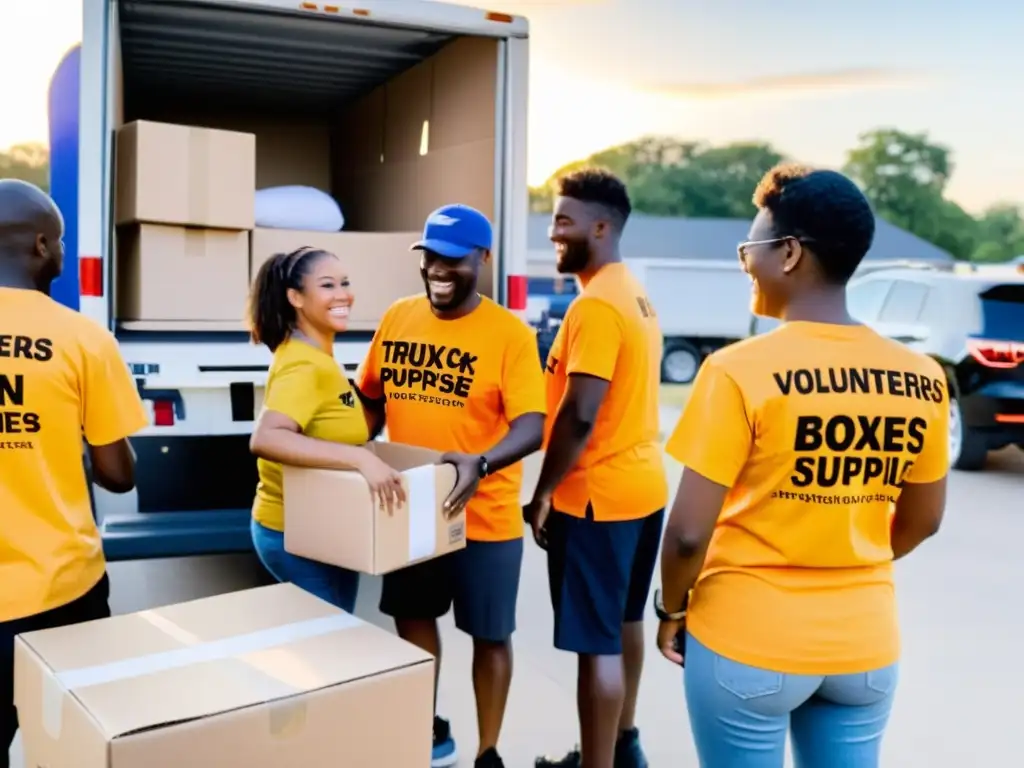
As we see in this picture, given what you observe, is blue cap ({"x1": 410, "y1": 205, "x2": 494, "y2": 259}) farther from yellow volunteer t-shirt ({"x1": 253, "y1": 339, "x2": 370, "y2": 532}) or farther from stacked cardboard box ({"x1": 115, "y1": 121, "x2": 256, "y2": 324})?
stacked cardboard box ({"x1": 115, "y1": 121, "x2": 256, "y2": 324})

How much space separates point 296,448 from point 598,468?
2.80 ft

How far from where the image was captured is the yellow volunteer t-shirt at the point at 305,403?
242 centimetres

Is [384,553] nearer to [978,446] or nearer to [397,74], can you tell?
[397,74]

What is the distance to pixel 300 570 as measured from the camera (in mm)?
2520

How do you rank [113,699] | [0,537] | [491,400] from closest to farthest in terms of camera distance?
[113,699], [0,537], [491,400]

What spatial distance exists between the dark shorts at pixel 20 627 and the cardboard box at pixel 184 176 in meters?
1.99

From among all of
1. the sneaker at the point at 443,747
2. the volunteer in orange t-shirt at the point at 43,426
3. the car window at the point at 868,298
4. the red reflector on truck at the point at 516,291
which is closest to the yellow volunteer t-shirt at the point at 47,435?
the volunteer in orange t-shirt at the point at 43,426

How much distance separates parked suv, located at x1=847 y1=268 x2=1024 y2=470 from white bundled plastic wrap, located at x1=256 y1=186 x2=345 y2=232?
18.9 feet

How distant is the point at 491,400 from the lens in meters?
2.76

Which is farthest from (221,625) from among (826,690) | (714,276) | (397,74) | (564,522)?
(714,276)

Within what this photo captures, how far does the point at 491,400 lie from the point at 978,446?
698 cm

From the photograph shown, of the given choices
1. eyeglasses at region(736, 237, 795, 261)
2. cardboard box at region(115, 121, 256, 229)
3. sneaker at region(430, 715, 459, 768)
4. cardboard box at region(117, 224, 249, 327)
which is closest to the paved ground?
sneaker at region(430, 715, 459, 768)

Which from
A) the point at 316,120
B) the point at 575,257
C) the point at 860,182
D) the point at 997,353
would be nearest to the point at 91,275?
the point at 575,257

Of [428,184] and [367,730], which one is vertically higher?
[428,184]
